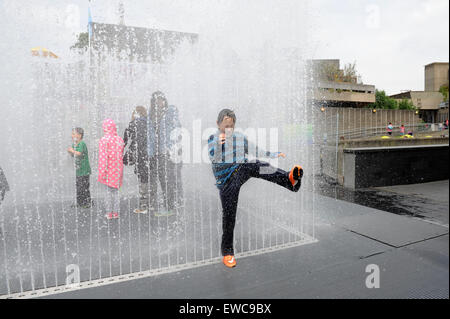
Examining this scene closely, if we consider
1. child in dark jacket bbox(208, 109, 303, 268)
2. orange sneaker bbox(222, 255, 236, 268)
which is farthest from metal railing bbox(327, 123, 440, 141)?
orange sneaker bbox(222, 255, 236, 268)

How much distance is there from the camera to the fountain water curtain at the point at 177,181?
3.25 metres

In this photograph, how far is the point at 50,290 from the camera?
259cm

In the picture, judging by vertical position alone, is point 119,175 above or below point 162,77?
below

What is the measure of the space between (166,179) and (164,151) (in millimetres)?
533

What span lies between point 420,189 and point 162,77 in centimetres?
671

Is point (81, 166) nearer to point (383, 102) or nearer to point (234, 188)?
point (234, 188)

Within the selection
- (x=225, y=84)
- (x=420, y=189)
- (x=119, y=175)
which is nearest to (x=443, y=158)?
(x=420, y=189)

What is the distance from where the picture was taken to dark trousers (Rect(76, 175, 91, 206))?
5336mm

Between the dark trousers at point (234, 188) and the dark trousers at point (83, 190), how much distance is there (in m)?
3.42

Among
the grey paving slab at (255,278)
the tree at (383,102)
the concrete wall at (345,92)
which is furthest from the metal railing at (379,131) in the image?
the grey paving slab at (255,278)

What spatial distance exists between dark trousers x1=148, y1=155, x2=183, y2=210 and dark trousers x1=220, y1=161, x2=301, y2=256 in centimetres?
203

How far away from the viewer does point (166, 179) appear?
4910 millimetres

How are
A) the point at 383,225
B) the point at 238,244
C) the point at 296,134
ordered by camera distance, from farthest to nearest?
1. the point at 296,134
2. the point at 383,225
3. the point at 238,244

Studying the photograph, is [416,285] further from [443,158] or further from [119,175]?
[443,158]
